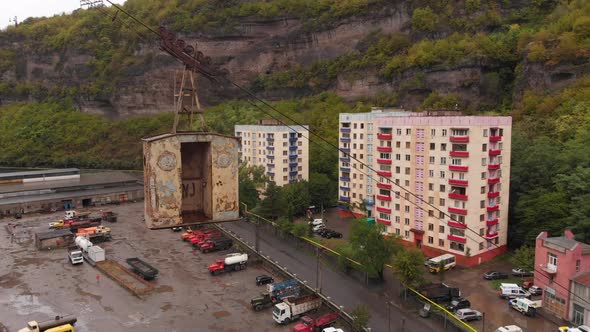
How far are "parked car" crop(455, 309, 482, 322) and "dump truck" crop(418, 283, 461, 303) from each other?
1.43m

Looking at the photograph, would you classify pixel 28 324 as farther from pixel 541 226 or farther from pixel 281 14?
pixel 281 14

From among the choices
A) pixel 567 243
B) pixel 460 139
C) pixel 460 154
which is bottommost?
pixel 567 243

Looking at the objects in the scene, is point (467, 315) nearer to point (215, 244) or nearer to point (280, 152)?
point (215, 244)

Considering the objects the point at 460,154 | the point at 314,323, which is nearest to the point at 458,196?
the point at 460,154

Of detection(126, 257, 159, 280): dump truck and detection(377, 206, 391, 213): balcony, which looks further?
detection(377, 206, 391, 213): balcony

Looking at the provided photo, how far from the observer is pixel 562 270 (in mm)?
19422

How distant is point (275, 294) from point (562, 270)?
12488mm

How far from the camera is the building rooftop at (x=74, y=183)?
1747 inches

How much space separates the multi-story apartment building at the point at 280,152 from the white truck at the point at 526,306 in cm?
2186

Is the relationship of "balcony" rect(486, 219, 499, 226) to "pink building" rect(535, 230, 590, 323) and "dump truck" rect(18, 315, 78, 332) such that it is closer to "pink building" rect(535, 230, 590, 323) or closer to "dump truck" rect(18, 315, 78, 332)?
"pink building" rect(535, 230, 590, 323)

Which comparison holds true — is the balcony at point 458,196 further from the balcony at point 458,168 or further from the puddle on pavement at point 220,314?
the puddle on pavement at point 220,314

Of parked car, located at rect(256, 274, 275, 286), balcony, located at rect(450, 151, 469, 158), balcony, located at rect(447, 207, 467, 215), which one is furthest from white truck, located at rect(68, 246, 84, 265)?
balcony, located at rect(450, 151, 469, 158)

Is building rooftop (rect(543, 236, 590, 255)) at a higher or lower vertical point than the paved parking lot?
higher

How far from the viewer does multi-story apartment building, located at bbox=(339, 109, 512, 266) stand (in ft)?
79.8
